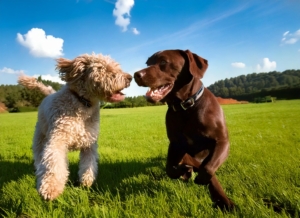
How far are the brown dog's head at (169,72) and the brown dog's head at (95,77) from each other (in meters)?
0.88

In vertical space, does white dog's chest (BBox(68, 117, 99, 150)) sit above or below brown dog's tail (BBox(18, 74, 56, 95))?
below

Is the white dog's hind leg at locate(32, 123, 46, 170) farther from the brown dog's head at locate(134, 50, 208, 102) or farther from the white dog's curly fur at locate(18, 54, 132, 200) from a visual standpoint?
the brown dog's head at locate(134, 50, 208, 102)

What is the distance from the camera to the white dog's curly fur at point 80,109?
15.3 feet

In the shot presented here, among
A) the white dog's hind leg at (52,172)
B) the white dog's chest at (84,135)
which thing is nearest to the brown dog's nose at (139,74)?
the white dog's chest at (84,135)

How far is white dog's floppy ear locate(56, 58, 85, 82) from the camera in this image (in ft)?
16.8

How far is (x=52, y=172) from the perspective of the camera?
4184 mm

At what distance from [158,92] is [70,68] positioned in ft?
6.94

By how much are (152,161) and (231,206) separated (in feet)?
10.5

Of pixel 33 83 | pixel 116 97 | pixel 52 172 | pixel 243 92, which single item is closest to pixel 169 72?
pixel 116 97

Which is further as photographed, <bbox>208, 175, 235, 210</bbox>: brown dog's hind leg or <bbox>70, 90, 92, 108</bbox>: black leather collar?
<bbox>70, 90, 92, 108</bbox>: black leather collar

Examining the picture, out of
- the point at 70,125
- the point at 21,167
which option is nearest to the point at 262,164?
the point at 70,125

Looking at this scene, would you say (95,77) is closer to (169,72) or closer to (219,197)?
(169,72)

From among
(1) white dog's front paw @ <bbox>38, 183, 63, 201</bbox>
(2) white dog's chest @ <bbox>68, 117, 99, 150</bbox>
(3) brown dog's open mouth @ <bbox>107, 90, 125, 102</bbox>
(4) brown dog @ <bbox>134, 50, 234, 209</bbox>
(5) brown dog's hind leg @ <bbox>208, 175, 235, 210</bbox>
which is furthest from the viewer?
(3) brown dog's open mouth @ <bbox>107, 90, 125, 102</bbox>

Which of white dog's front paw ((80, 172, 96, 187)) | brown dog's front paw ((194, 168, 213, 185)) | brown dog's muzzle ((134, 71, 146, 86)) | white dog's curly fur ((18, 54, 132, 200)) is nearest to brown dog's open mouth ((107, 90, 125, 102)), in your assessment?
white dog's curly fur ((18, 54, 132, 200))
